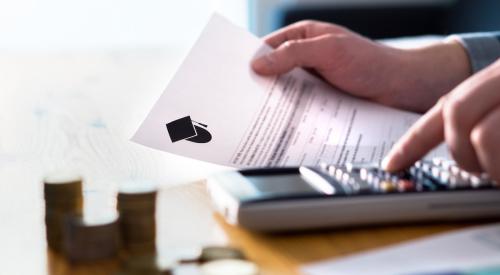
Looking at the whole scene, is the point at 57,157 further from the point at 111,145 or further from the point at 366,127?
the point at 366,127

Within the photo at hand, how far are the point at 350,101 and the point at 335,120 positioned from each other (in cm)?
10

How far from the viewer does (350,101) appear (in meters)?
0.93

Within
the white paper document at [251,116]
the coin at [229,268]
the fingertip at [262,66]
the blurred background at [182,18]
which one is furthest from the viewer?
the blurred background at [182,18]

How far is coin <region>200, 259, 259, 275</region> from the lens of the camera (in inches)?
15.7

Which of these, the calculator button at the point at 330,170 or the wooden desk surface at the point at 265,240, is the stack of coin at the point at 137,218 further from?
the calculator button at the point at 330,170

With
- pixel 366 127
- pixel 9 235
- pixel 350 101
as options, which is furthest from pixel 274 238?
pixel 350 101

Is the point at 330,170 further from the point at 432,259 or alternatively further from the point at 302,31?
the point at 302,31

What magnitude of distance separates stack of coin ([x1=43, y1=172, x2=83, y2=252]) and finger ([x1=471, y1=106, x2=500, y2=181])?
0.27 metres

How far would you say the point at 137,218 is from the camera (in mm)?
473

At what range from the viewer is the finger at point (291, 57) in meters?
0.88

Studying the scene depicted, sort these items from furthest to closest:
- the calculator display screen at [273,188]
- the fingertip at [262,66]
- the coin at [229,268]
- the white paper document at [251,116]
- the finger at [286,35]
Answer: the finger at [286,35] → the fingertip at [262,66] → the white paper document at [251,116] → the calculator display screen at [273,188] → the coin at [229,268]

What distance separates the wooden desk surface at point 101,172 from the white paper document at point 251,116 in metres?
0.03

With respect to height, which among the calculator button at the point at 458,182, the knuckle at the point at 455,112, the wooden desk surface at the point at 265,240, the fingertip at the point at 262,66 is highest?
the knuckle at the point at 455,112

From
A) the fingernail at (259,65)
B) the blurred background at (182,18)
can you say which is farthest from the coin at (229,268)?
the blurred background at (182,18)
